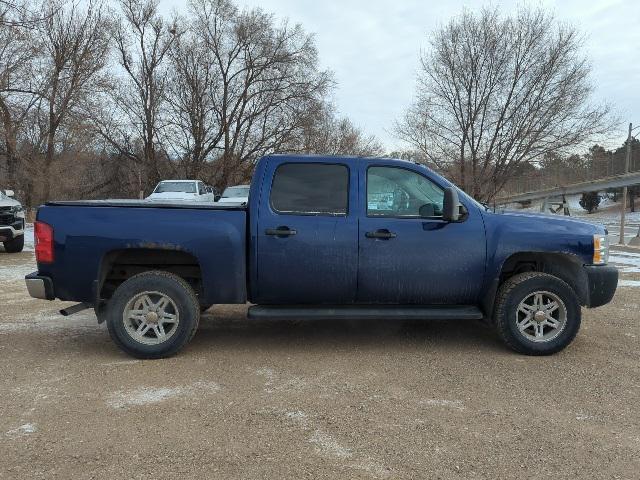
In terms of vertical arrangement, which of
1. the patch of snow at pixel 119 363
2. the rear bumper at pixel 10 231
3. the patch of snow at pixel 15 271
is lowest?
the patch of snow at pixel 119 363

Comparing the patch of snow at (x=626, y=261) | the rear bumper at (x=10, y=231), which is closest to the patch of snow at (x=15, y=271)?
the rear bumper at (x=10, y=231)

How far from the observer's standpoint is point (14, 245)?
42.5 ft

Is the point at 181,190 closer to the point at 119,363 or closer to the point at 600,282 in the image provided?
the point at 119,363

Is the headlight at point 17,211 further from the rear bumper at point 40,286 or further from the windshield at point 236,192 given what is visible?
the rear bumper at point 40,286

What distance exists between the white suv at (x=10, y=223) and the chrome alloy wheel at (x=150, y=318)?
9.15 metres

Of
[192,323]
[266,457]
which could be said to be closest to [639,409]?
[266,457]

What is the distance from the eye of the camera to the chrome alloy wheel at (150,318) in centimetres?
476

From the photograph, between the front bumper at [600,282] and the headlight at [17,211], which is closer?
the front bumper at [600,282]

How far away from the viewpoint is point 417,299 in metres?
4.95

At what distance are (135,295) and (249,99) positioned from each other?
31.1 meters

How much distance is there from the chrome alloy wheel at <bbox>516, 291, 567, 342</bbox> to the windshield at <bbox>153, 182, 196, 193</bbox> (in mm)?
17203

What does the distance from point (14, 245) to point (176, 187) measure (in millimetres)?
8192

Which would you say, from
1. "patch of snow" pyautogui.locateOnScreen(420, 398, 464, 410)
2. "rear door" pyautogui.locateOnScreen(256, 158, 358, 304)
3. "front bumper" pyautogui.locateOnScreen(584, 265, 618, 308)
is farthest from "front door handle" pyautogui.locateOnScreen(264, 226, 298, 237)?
"front bumper" pyautogui.locateOnScreen(584, 265, 618, 308)

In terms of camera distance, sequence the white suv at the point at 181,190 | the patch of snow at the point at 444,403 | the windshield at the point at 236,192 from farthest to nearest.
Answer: the white suv at the point at 181,190 → the windshield at the point at 236,192 → the patch of snow at the point at 444,403
